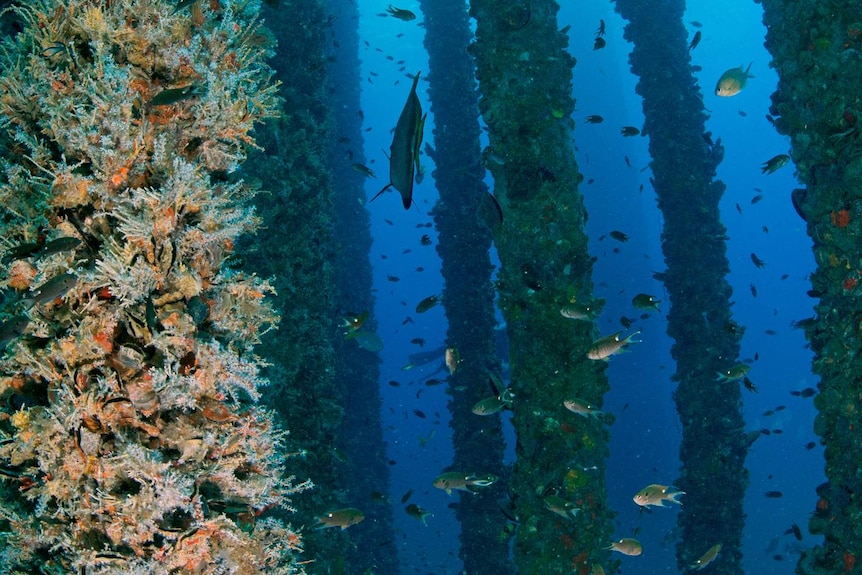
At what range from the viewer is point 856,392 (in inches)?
182

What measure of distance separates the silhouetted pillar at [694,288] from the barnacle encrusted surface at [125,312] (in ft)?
27.4

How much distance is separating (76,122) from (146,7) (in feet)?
2.32

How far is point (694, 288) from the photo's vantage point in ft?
33.2

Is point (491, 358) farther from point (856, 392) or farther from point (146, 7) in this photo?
point (146, 7)

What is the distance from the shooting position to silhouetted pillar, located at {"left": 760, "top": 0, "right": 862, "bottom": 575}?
4562 millimetres

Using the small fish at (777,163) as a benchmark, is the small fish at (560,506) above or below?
below

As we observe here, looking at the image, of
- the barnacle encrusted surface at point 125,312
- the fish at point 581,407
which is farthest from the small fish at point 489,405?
the barnacle encrusted surface at point 125,312

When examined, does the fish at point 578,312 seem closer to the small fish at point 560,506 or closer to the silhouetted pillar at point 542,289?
the silhouetted pillar at point 542,289

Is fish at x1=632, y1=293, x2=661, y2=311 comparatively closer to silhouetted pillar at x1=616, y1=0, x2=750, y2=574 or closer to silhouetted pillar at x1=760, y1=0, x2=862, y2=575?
silhouetted pillar at x1=760, y1=0, x2=862, y2=575

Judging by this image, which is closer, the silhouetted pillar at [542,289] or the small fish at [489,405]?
the silhouetted pillar at [542,289]

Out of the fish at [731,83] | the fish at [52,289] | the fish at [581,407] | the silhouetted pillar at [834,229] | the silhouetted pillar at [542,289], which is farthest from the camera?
the fish at [731,83]

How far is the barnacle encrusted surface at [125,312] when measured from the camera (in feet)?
6.84

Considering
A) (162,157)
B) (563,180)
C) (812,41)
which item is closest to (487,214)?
(563,180)

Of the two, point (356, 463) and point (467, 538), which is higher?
point (356, 463)
